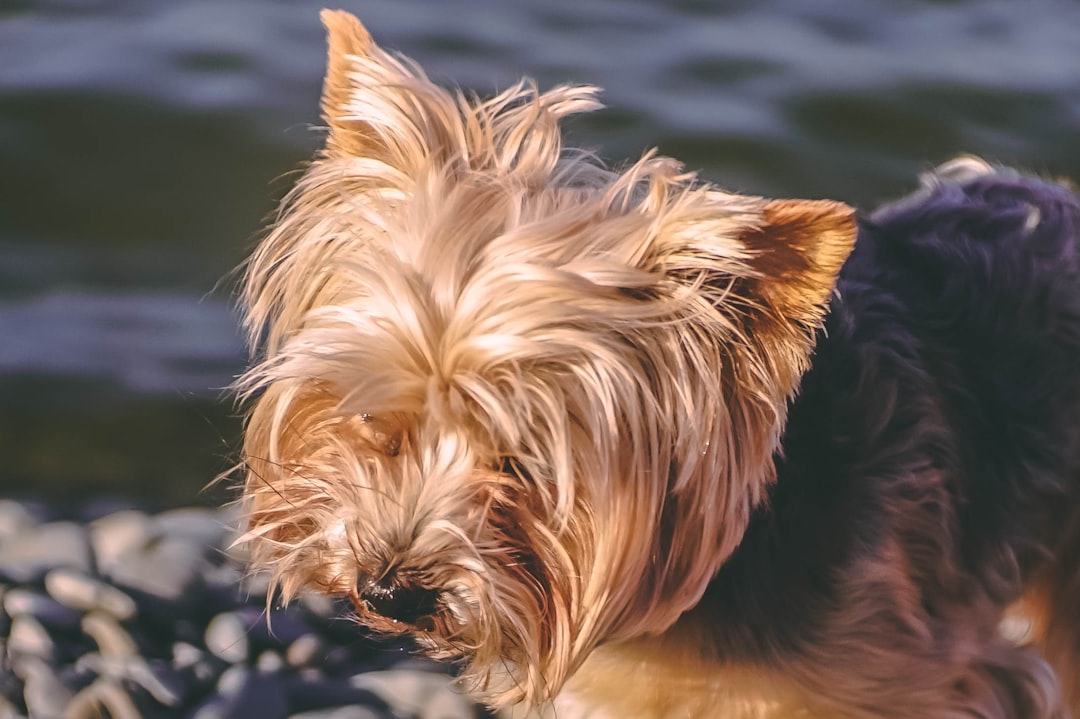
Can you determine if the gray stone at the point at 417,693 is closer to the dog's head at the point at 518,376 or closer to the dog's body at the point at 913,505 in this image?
the dog's body at the point at 913,505

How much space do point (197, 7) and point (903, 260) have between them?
4288mm

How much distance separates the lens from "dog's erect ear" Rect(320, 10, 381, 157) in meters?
2.52

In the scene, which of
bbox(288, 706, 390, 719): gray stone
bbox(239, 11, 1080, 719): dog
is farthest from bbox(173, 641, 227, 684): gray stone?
bbox(239, 11, 1080, 719): dog

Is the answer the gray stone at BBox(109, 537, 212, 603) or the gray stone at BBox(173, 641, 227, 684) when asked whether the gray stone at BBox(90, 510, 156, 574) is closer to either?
the gray stone at BBox(109, 537, 212, 603)

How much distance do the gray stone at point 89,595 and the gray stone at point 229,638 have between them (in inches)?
8.6

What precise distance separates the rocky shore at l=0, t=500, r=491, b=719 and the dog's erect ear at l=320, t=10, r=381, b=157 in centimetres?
135

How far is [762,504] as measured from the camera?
8.54 ft

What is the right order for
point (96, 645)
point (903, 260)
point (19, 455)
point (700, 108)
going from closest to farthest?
point (903, 260) → point (96, 645) → point (19, 455) → point (700, 108)

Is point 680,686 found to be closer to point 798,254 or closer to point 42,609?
point 798,254

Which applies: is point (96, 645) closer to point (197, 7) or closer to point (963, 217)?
point (963, 217)

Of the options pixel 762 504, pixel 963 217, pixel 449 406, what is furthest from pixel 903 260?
pixel 449 406

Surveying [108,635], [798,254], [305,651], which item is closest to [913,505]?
[798,254]

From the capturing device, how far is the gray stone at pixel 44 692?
3098 millimetres

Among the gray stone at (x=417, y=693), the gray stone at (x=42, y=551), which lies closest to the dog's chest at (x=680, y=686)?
the gray stone at (x=417, y=693)
